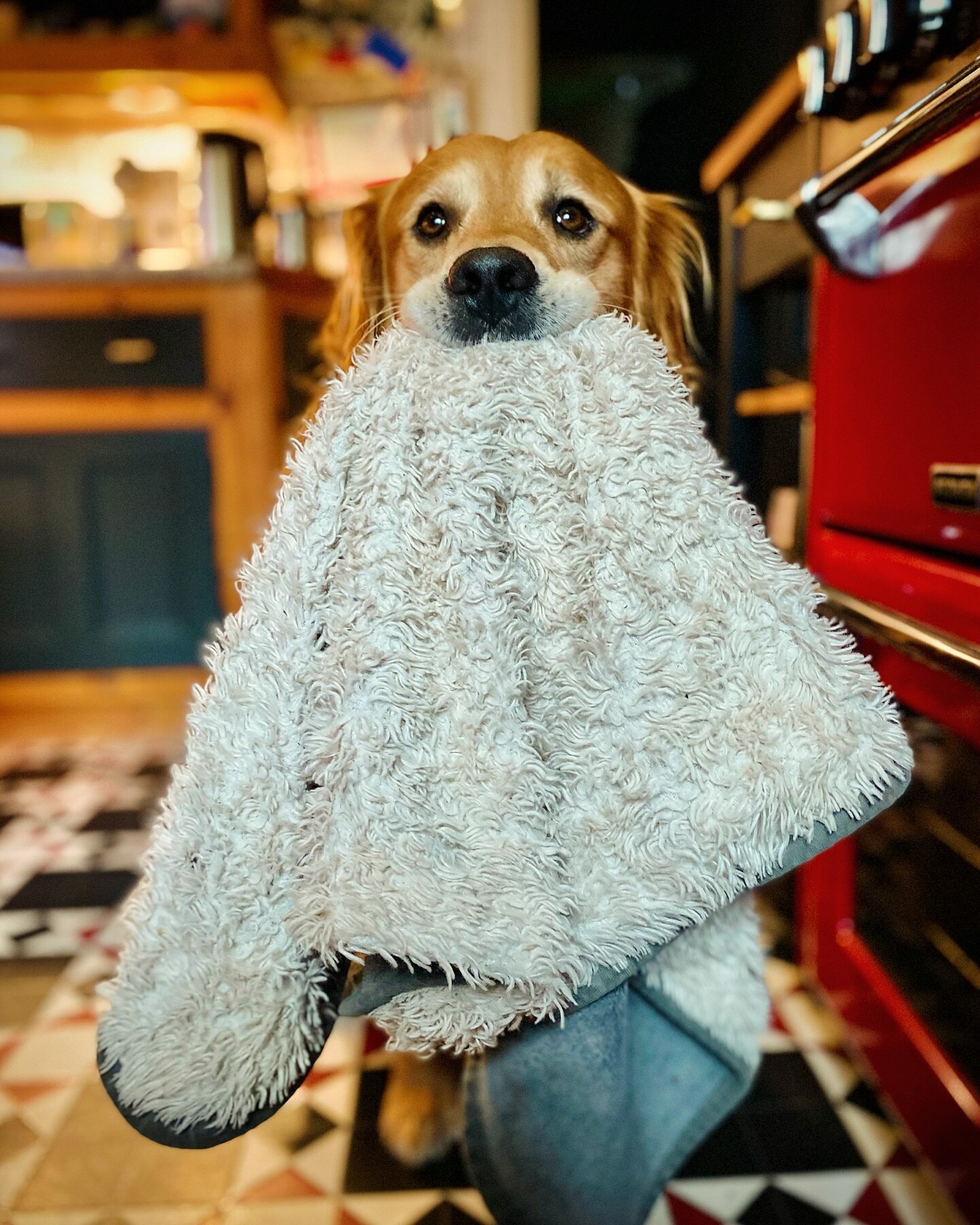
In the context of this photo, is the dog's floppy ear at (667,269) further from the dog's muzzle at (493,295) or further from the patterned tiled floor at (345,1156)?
the patterned tiled floor at (345,1156)

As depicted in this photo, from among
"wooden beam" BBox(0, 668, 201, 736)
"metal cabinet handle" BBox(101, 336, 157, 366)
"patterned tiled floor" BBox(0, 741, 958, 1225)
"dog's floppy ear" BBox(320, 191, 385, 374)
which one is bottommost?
"patterned tiled floor" BBox(0, 741, 958, 1225)

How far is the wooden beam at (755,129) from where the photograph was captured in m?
0.98

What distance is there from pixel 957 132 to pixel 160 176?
2143 millimetres

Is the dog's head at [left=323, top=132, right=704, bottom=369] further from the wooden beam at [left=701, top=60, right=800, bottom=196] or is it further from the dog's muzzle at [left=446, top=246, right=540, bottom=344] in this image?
the wooden beam at [left=701, top=60, right=800, bottom=196]

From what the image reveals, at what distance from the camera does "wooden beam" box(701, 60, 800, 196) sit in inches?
38.6

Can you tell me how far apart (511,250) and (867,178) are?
1.01 ft

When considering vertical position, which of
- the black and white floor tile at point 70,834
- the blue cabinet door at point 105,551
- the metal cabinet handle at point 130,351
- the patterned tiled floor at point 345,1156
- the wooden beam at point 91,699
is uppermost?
the metal cabinet handle at point 130,351

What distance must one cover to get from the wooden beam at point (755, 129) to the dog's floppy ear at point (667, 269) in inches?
10.8

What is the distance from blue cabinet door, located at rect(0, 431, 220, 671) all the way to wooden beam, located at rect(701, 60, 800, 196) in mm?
1236

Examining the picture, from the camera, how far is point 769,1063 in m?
0.95

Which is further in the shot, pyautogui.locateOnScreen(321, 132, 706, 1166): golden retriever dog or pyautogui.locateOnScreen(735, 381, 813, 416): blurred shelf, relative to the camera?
pyautogui.locateOnScreen(735, 381, 813, 416): blurred shelf

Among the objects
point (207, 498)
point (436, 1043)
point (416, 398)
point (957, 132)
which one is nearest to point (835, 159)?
point (957, 132)

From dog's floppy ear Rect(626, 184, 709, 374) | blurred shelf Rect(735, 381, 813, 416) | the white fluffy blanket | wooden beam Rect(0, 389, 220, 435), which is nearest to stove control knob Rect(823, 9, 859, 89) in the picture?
dog's floppy ear Rect(626, 184, 709, 374)

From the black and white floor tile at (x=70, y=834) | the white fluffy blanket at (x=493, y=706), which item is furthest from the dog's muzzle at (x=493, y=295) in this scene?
the black and white floor tile at (x=70, y=834)
